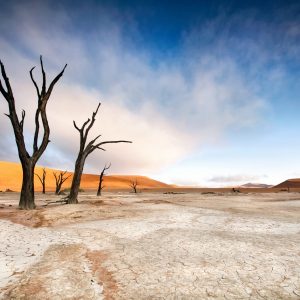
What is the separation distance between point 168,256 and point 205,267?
0.86 metres

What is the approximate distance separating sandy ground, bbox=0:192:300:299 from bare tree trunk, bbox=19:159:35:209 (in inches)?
171

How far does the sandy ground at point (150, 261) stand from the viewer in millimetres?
4035

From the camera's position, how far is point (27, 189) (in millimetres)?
13406

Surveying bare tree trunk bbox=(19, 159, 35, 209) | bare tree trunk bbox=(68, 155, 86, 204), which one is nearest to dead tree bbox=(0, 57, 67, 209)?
bare tree trunk bbox=(19, 159, 35, 209)

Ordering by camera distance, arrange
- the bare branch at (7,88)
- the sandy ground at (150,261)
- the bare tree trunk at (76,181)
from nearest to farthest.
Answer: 1. the sandy ground at (150,261)
2. the bare branch at (7,88)
3. the bare tree trunk at (76,181)

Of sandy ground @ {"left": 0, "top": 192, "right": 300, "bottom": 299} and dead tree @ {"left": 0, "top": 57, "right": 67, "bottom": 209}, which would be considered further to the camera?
dead tree @ {"left": 0, "top": 57, "right": 67, "bottom": 209}

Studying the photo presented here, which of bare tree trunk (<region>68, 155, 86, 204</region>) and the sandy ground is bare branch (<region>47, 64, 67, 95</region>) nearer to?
bare tree trunk (<region>68, 155, 86, 204</region>)

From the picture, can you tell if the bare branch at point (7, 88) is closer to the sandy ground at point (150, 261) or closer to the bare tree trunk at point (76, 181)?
the bare tree trunk at point (76, 181)

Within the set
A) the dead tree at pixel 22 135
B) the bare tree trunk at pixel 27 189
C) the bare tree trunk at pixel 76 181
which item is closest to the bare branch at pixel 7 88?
the dead tree at pixel 22 135

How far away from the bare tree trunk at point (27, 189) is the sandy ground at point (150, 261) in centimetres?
435

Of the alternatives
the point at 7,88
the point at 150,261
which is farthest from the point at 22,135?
the point at 150,261

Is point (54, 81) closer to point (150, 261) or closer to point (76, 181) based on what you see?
point (76, 181)

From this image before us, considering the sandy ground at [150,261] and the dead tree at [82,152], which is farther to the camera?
the dead tree at [82,152]

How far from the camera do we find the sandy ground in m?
4.04
